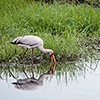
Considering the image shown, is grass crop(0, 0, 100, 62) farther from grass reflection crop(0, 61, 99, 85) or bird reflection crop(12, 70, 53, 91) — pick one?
bird reflection crop(12, 70, 53, 91)

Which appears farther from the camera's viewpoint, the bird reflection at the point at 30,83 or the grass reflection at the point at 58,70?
the grass reflection at the point at 58,70

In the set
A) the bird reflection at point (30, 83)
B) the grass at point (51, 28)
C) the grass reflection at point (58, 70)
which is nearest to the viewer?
the bird reflection at point (30, 83)

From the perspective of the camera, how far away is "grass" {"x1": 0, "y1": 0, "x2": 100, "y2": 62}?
24.9 ft

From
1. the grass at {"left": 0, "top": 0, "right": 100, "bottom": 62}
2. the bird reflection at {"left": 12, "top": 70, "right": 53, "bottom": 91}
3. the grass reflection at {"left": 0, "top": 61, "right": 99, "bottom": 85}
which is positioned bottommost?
the grass reflection at {"left": 0, "top": 61, "right": 99, "bottom": 85}

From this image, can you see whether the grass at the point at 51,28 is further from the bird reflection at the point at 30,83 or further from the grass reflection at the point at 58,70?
the bird reflection at the point at 30,83

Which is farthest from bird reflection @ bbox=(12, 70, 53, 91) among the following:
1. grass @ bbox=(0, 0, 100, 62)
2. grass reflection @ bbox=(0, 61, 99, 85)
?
grass @ bbox=(0, 0, 100, 62)

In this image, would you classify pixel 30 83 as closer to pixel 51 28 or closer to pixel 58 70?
pixel 58 70

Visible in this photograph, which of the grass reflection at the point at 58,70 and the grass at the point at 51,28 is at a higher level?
the grass at the point at 51,28

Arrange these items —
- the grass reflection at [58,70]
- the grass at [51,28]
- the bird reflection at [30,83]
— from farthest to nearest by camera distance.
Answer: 1. the grass at [51,28]
2. the grass reflection at [58,70]
3. the bird reflection at [30,83]

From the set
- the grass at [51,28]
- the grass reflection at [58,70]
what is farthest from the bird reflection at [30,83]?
the grass at [51,28]

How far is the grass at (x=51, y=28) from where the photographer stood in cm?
758

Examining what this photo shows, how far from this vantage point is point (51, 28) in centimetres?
928

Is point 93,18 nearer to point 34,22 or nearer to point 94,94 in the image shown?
point 34,22

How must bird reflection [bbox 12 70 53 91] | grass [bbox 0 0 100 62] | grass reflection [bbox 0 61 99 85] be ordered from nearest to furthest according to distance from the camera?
bird reflection [bbox 12 70 53 91], grass reflection [bbox 0 61 99 85], grass [bbox 0 0 100 62]
